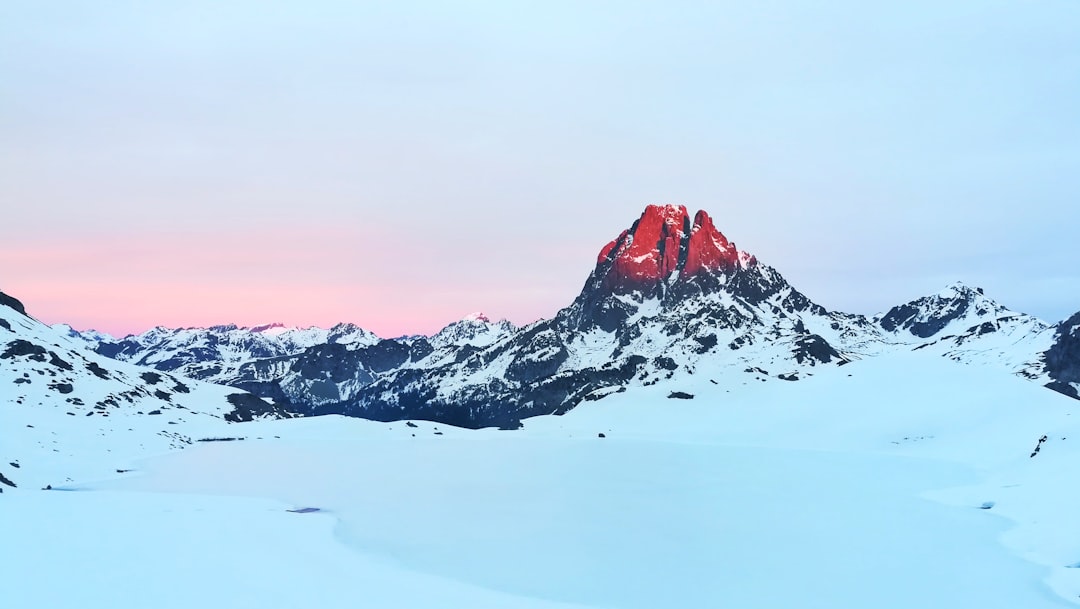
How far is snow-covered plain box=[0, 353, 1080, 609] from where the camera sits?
902 inches

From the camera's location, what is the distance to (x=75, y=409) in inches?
3686

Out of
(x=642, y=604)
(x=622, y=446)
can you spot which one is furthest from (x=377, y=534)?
(x=622, y=446)

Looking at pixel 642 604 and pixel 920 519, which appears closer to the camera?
pixel 642 604

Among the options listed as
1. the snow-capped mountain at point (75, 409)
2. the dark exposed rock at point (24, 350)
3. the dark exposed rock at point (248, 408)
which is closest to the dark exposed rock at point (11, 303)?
the snow-capped mountain at point (75, 409)

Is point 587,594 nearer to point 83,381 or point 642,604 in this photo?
point 642,604

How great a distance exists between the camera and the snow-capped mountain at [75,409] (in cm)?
6419

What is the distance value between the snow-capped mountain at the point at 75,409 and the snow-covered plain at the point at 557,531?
675 centimetres

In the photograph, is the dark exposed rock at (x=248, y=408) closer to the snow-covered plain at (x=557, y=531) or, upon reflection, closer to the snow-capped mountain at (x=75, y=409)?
A: the snow-capped mountain at (x=75, y=409)

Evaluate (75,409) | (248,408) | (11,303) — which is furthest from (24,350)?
(248,408)

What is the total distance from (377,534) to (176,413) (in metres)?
105

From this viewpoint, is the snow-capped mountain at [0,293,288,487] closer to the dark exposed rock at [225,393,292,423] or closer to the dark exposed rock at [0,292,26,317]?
the dark exposed rock at [0,292,26,317]

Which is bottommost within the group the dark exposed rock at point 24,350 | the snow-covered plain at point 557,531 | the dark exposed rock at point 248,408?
the snow-covered plain at point 557,531

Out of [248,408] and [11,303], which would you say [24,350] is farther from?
[248,408]

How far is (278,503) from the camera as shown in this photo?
41.8 m
